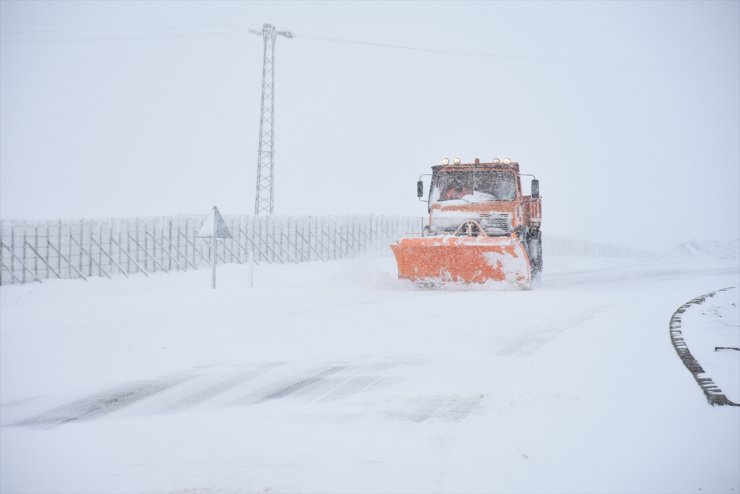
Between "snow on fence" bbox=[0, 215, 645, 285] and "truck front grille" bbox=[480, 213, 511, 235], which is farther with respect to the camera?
"snow on fence" bbox=[0, 215, 645, 285]

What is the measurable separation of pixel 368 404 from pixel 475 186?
11.7 m

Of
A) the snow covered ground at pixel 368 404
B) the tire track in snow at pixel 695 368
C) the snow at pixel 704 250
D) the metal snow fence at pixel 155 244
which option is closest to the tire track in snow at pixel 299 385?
the snow covered ground at pixel 368 404

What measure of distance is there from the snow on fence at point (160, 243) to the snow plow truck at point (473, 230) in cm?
463

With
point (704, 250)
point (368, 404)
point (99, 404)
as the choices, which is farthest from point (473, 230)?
point (704, 250)

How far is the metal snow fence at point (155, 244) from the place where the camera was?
23.6 meters

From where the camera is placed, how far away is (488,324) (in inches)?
396

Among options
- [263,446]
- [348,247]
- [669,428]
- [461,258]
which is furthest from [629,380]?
[348,247]

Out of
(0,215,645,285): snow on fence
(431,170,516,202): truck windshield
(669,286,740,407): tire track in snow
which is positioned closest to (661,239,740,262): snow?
(0,215,645,285): snow on fence

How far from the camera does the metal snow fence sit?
2364 cm

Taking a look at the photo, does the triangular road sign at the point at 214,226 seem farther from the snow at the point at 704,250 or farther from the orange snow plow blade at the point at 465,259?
the snow at the point at 704,250

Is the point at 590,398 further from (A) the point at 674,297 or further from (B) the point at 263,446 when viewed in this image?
(A) the point at 674,297

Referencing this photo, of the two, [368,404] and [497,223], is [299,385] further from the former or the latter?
[497,223]

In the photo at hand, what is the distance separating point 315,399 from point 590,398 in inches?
80.6

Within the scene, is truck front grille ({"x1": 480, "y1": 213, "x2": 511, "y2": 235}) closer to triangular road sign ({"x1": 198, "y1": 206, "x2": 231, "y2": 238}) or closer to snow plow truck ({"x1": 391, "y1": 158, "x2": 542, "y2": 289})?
snow plow truck ({"x1": 391, "y1": 158, "x2": 542, "y2": 289})
